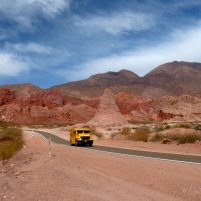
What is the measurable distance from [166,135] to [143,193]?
29.1 meters

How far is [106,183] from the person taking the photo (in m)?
15.0

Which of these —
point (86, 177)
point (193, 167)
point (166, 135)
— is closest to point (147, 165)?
point (193, 167)

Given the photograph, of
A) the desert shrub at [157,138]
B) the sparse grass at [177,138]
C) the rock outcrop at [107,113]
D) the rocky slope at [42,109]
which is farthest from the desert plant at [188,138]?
the rocky slope at [42,109]

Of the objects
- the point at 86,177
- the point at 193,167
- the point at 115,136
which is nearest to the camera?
the point at 86,177

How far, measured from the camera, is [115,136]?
5369cm

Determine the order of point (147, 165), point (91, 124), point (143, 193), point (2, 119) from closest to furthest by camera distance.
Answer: point (143, 193) < point (147, 165) < point (91, 124) < point (2, 119)

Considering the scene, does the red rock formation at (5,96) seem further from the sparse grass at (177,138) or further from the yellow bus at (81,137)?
the sparse grass at (177,138)

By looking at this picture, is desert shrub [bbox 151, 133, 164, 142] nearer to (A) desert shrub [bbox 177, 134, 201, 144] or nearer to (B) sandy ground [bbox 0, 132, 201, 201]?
(A) desert shrub [bbox 177, 134, 201, 144]

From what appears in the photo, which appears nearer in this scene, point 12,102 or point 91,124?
point 91,124

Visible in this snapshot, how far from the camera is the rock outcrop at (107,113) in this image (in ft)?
302

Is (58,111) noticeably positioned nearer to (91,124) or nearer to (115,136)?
(91,124)

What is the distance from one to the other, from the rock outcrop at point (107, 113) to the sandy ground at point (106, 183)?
70.9m

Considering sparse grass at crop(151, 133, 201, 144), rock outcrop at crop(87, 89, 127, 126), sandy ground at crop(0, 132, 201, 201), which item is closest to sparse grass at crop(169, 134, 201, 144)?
sparse grass at crop(151, 133, 201, 144)

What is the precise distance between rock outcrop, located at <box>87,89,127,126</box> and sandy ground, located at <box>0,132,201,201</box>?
70.9 metres
